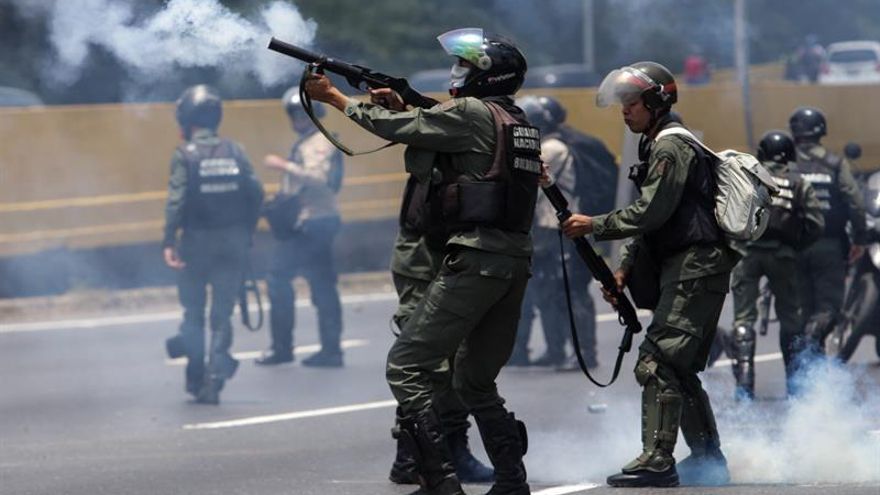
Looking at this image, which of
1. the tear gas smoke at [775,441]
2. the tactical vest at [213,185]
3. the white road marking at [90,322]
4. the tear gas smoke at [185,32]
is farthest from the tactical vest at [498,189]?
the white road marking at [90,322]

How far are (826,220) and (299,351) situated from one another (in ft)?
14.8

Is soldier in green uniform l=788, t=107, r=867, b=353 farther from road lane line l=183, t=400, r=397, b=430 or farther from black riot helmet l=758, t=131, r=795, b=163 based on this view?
road lane line l=183, t=400, r=397, b=430

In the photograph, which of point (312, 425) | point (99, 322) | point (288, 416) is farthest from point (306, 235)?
point (99, 322)

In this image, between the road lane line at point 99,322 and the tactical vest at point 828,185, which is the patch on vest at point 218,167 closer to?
the tactical vest at point 828,185

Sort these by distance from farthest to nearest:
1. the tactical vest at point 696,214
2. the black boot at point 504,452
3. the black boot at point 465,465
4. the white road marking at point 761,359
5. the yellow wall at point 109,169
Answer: the yellow wall at point 109,169
the white road marking at point 761,359
the black boot at point 465,465
the tactical vest at point 696,214
the black boot at point 504,452

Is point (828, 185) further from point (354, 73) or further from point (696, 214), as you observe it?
point (354, 73)

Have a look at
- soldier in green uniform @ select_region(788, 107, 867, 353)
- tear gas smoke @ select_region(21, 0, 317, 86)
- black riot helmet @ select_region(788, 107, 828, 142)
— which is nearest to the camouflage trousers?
tear gas smoke @ select_region(21, 0, 317, 86)

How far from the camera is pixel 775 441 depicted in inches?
335

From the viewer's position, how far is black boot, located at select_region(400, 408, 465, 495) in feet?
22.1

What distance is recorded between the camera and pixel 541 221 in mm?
12539

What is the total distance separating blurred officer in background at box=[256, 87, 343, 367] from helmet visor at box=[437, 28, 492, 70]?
6.27 metres

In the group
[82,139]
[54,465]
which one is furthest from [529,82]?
[54,465]

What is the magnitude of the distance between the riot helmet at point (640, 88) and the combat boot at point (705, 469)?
1446 mm

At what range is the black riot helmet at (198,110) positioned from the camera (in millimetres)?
11297
